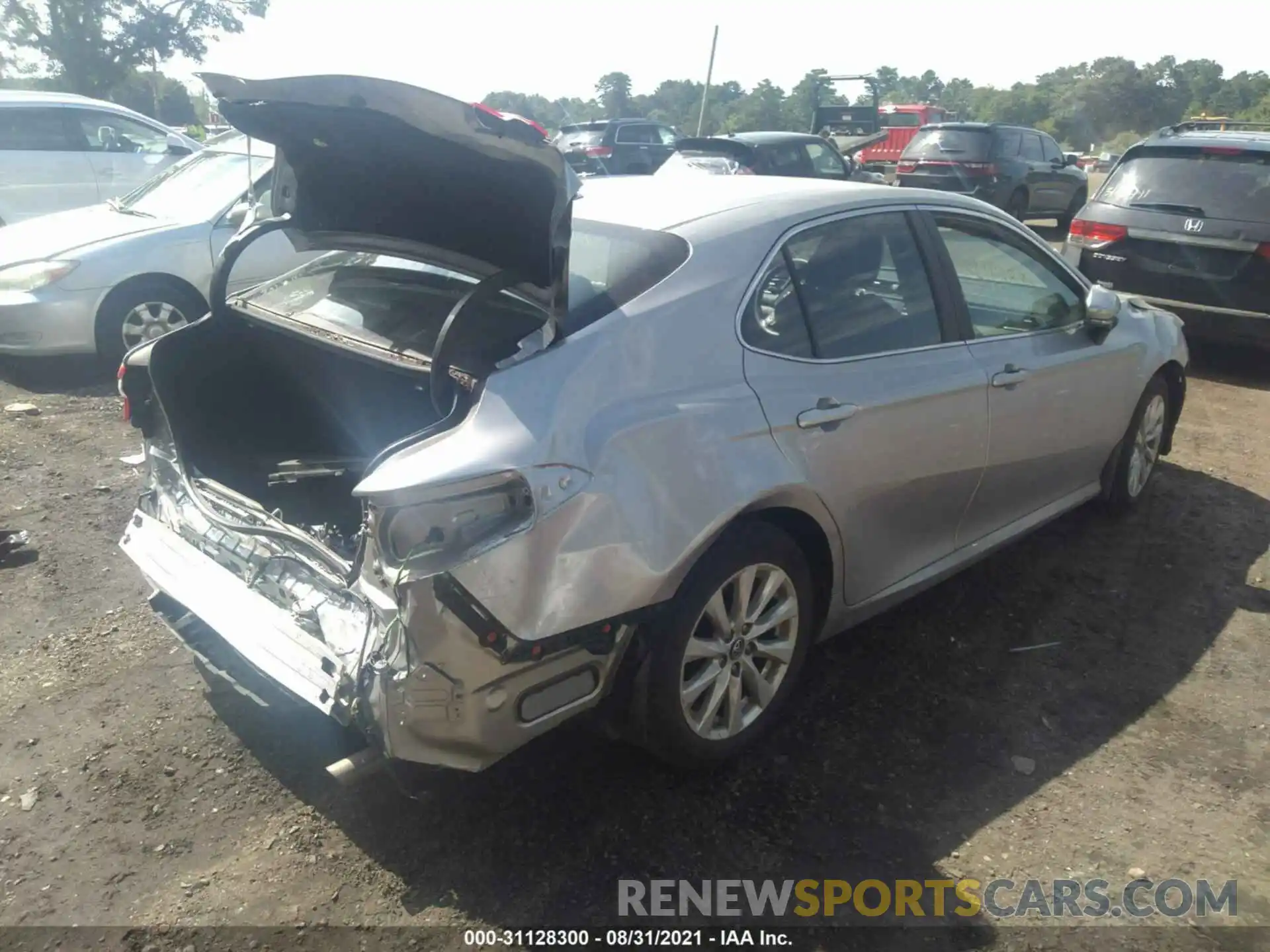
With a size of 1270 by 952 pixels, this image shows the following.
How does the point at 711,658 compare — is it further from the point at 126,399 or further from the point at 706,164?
the point at 706,164

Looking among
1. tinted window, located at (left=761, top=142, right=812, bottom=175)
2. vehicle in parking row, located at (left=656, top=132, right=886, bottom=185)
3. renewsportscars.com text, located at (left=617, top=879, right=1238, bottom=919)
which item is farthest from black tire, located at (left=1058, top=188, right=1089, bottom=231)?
renewsportscars.com text, located at (left=617, top=879, right=1238, bottom=919)

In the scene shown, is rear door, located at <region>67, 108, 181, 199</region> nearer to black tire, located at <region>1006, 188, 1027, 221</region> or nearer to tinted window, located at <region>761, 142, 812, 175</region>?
tinted window, located at <region>761, 142, 812, 175</region>

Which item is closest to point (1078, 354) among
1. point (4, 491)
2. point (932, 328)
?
point (932, 328)

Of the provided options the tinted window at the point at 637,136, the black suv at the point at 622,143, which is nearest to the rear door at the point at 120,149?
the black suv at the point at 622,143

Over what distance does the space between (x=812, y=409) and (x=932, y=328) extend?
0.85 m

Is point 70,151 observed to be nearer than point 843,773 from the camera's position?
No

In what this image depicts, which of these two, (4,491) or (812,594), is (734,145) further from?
(812,594)

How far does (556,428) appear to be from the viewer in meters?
2.49

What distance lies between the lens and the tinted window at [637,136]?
65.2 feet

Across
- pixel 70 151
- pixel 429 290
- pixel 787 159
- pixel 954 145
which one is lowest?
pixel 70 151

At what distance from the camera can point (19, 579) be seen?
14.2 feet

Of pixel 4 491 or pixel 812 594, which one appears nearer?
pixel 812 594

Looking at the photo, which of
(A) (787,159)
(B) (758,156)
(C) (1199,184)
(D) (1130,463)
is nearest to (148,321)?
(D) (1130,463)

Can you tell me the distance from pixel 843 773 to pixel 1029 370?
1786 mm
